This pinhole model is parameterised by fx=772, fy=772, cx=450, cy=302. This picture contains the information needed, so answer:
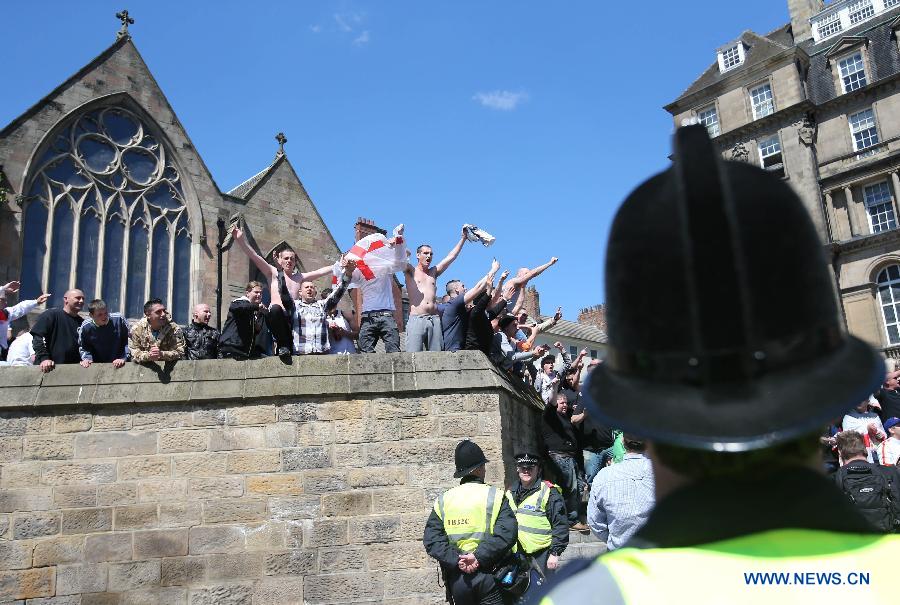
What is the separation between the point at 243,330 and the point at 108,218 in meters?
13.2

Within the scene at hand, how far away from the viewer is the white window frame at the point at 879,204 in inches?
1226

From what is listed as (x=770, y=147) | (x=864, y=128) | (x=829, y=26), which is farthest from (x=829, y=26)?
(x=770, y=147)

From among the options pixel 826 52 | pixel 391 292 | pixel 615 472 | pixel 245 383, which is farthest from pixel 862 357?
pixel 826 52

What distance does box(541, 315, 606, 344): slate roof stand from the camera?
163 feet

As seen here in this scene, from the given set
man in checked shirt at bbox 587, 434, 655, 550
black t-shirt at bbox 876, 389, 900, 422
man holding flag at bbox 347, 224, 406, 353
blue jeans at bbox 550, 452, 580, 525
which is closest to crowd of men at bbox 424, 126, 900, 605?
man in checked shirt at bbox 587, 434, 655, 550

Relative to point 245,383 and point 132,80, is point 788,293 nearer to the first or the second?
point 245,383

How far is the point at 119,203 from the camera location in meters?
20.5

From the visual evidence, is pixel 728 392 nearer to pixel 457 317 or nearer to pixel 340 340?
pixel 457 317

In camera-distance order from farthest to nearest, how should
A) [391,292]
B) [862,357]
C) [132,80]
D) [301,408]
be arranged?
[132,80] → [391,292] → [301,408] → [862,357]

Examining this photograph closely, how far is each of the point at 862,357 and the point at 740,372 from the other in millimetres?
228

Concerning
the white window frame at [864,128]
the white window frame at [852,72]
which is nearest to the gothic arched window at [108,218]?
the white window frame at [864,128]

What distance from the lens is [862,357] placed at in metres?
1.16

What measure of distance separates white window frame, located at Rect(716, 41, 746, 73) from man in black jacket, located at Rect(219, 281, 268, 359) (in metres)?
34.3

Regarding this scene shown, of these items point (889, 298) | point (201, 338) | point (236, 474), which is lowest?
point (236, 474)
